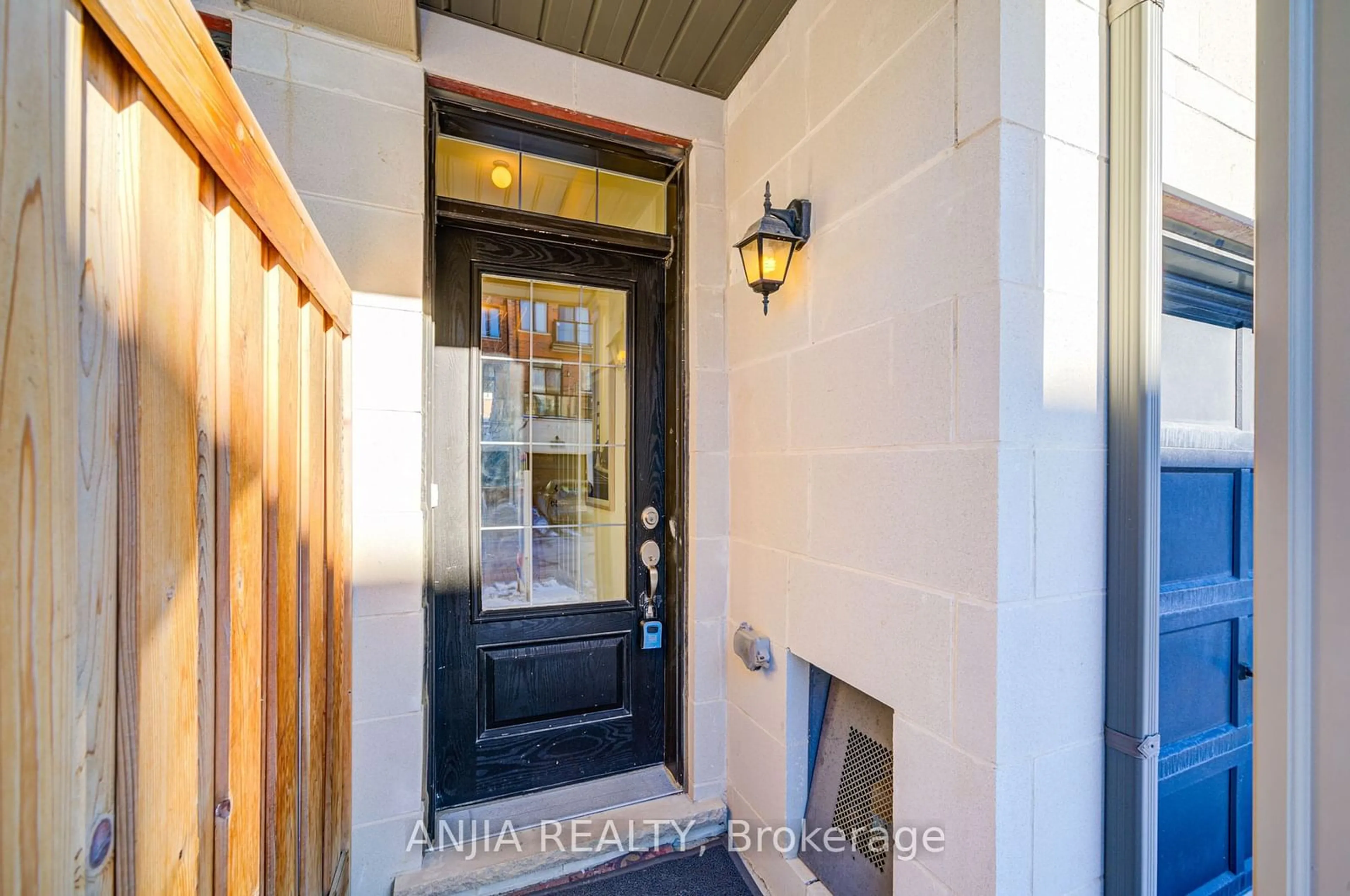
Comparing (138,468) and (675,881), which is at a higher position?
(138,468)

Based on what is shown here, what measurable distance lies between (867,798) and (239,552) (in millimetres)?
1628

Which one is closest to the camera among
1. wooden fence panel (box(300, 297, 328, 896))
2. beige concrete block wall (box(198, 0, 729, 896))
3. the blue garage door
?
wooden fence panel (box(300, 297, 328, 896))

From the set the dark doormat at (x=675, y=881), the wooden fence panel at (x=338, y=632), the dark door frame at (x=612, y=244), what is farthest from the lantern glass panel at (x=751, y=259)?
the dark doormat at (x=675, y=881)

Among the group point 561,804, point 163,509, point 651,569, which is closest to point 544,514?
point 651,569

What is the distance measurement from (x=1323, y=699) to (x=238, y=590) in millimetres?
1319

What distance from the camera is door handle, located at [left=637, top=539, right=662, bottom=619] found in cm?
224

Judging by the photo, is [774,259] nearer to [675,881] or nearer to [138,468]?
[138,468]

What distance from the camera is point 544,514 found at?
2.15 metres

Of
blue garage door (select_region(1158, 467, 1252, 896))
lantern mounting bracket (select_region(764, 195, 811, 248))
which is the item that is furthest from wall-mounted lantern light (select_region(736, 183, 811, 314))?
blue garage door (select_region(1158, 467, 1252, 896))

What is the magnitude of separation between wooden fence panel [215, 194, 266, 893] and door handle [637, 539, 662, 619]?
4.91ft

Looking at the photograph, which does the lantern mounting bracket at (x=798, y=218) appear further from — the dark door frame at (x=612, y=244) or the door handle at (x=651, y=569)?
the door handle at (x=651, y=569)

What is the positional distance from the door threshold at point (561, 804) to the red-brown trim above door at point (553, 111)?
8.21 ft

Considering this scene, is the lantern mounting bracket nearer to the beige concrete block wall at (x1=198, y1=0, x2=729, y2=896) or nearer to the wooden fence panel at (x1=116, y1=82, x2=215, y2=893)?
the beige concrete block wall at (x1=198, y1=0, x2=729, y2=896)

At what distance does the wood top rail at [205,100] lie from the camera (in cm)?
45
